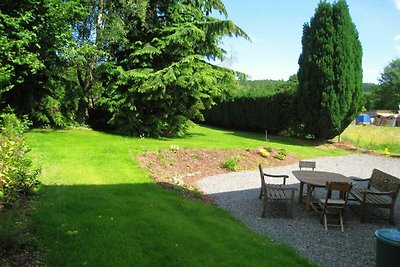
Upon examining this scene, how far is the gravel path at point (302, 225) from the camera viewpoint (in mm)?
6023

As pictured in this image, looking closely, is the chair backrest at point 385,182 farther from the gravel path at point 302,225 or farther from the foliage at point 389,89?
the foliage at point 389,89

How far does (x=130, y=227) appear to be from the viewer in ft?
19.6

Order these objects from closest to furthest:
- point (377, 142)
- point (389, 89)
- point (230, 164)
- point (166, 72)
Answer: point (230, 164), point (166, 72), point (377, 142), point (389, 89)

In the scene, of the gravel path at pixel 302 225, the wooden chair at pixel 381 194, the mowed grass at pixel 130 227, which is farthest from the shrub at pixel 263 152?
the mowed grass at pixel 130 227

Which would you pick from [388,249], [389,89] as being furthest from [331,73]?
[389,89]

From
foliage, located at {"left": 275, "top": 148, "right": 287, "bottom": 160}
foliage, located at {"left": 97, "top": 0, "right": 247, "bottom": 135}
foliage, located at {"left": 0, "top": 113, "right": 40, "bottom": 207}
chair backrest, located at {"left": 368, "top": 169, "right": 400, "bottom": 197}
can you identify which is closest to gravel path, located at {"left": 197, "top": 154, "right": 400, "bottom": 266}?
chair backrest, located at {"left": 368, "top": 169, "right": 400, "bottom": 197}

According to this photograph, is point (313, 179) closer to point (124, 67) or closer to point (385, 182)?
point (385, 182)

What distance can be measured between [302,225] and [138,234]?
3.79 metres

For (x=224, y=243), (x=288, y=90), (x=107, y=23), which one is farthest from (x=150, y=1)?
(x=224, y=243)

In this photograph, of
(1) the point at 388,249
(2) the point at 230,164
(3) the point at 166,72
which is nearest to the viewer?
(1) the point at 388,249

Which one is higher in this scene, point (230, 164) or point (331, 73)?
point (331, 73)

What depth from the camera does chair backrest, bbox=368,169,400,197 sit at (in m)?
7.85

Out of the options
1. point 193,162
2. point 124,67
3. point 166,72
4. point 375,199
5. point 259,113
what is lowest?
point 193,162

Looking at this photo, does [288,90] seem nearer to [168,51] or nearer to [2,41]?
[168,51]
